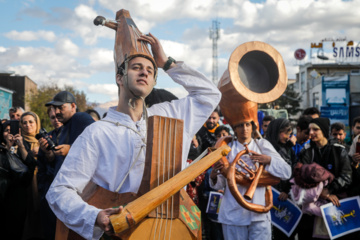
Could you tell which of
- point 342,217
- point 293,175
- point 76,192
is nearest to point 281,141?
point 293,175

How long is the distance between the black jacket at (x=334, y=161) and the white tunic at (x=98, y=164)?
3.30 m

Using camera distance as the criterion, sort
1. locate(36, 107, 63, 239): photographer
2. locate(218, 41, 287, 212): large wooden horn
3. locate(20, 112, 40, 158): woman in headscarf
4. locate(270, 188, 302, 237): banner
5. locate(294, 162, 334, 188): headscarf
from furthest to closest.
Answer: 1. locate(20, 112, 40, 158): woman in headscarf
2. locate(270, 188, 302, 237): banner
3. locate(294, 162, 334, 188): headscarf
4. locate(36, 107, 63, 239): photographer
5. locate(218, 41, 287, 212): large wooden horn

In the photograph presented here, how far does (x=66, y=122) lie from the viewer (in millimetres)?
4945

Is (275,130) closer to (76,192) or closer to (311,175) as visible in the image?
(311,175)

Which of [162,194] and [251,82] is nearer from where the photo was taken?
[162,194]

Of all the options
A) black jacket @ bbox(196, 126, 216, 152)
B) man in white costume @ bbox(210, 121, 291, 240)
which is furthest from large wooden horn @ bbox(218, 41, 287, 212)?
black jacket @ bbox(196, 126, 216, 152)

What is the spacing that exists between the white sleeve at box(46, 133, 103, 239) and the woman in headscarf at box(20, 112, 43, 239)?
416 centimetres

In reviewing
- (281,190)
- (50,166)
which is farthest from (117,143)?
(281,190)

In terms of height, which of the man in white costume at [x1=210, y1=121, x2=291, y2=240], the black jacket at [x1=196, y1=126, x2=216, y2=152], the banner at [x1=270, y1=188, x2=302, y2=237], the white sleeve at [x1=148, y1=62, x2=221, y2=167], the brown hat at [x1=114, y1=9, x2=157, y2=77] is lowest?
the banner at [x1=270, y1=188, x2=302, y2=237]

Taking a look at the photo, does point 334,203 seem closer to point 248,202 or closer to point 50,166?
point 248,202

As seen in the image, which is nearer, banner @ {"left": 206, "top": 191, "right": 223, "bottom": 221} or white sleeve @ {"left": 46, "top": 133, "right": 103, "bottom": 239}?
white sleeve @ {"left": 46, "top": 133, "right": 103, "bottom": 239}

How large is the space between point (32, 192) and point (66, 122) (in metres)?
1.90

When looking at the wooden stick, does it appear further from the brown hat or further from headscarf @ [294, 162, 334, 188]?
headscarf @ [294, 162, 334, 188]

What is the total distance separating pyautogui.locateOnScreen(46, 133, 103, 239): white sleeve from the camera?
1960 mm
